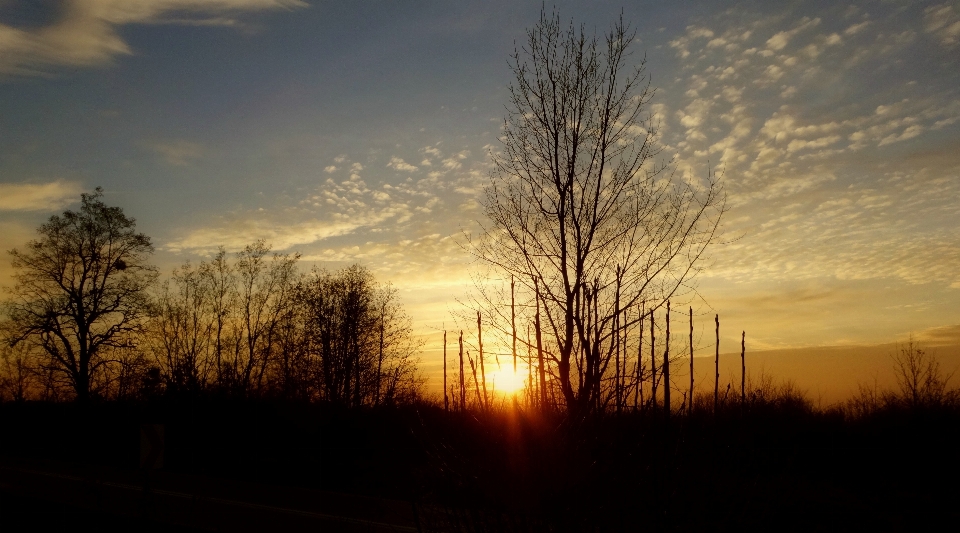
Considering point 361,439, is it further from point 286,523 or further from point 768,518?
point 768,518

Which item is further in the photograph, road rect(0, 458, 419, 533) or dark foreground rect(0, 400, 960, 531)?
road rect(0, 458, 419, 533)

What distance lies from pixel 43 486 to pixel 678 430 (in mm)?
19412

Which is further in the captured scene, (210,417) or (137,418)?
(137,418)

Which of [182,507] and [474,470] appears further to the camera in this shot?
[182,507]

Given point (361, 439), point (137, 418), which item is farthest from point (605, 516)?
point (137, 418)

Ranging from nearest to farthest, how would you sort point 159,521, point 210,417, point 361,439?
point 159,521
point 361,439
point 210,417

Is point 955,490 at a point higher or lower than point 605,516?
lower

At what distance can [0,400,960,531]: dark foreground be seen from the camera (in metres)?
3.94

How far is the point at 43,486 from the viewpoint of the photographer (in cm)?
1802

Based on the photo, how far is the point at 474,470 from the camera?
4.10 metres

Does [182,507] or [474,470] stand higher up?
[474,470]

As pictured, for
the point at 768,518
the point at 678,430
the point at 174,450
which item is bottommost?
the point at 174,450

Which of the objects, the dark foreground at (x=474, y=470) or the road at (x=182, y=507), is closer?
the dark foreground at (x=474, y=470)

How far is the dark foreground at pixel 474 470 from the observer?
394 centimetres
